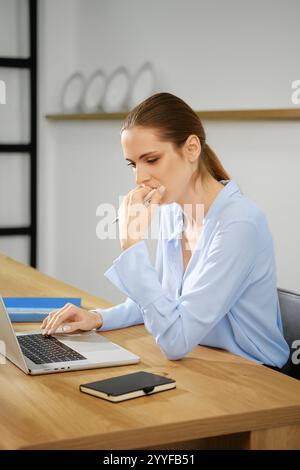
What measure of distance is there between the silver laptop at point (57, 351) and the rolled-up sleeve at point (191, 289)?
10 cm

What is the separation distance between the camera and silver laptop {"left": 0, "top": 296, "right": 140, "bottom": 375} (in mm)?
1747

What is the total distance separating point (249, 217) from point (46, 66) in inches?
139

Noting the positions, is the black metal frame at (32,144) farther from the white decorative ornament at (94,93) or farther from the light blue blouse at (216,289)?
the light blue blouse at (216,289)

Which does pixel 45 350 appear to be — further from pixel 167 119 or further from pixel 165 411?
pixel 167 119

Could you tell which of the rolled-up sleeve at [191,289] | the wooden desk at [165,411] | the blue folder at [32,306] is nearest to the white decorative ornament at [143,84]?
the blue folder at [32,306]

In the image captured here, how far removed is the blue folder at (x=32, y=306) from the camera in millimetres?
2238

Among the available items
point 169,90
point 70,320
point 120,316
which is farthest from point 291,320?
point 169,90

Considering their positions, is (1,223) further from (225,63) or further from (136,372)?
(136,372)

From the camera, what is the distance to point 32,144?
527cm

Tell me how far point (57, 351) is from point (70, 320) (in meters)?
0.23

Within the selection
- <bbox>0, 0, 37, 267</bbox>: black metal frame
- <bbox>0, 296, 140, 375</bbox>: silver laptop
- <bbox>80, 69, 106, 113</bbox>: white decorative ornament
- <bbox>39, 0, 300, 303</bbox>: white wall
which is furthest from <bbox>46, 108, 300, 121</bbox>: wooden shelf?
<bbox>0, 296, 140, 375</bbox>: silver laptop

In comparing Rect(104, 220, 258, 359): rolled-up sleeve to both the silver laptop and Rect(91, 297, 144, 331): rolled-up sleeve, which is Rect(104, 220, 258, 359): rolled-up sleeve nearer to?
the silver laptop

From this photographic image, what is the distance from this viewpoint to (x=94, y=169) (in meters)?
4.96

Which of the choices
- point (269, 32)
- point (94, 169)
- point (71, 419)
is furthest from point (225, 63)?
point (71, 419)
